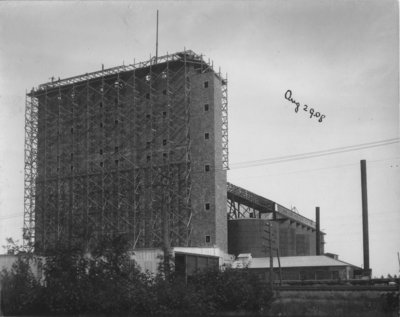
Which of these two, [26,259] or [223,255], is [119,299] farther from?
[223,255]

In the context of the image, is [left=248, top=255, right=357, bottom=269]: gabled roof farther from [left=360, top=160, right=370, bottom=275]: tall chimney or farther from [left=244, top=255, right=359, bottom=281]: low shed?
[left=360, top=160, right=370, bottom=275]: tall chimney

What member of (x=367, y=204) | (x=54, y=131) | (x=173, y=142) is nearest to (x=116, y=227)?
(x=173, y=142)

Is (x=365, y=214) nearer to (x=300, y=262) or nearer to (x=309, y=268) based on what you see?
(x=309, y=268)

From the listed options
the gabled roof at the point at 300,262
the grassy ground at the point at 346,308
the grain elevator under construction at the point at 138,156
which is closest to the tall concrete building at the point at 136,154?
the grain elevator under construction at the point at 138,156

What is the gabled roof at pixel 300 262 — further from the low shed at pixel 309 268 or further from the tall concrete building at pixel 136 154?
the tall concrete building at pixel 136 154

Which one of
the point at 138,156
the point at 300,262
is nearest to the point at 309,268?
→ the point at 300,262

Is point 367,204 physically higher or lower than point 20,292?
higher
